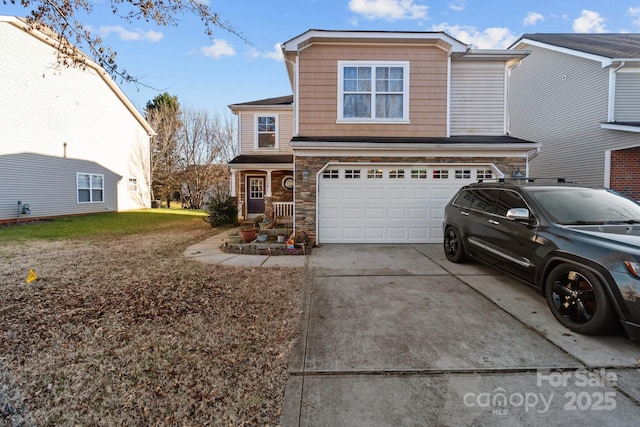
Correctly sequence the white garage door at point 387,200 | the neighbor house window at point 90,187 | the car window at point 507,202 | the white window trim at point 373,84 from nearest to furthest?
the car window at point 507,202 → the white garage door at point 387,200 → the white window trim at point 373,84 → the neighbor house window at point 90,187

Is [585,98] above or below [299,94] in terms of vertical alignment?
above

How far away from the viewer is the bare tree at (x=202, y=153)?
27.2 m

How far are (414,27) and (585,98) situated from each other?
7756mm

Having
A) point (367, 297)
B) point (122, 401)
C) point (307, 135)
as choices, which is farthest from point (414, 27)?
point (122, 401)

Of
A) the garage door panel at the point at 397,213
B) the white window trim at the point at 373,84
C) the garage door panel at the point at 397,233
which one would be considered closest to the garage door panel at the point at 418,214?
the garage door panel at the point at 397,213

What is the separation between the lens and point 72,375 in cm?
264

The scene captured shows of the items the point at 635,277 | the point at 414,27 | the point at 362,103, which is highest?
the point at 414,27

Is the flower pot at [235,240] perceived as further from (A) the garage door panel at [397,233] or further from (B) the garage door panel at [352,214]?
(A) the garage door panel at [397,233]

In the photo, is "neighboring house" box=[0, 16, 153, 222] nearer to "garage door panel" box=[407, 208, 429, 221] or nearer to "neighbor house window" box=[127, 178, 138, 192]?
"neighbor house window" box=[127, 178, 138, 192]

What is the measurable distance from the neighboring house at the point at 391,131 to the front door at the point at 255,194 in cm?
734

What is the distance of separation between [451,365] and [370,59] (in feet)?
28.2

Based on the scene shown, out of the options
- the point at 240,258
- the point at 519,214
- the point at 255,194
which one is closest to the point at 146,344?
the point at 240,258

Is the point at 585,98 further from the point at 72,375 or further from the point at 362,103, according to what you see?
the point at 72,375

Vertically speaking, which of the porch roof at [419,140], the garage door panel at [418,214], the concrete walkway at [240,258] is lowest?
Result: the concrete walkway at [240,258]
